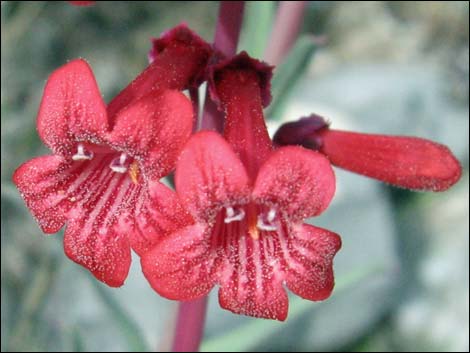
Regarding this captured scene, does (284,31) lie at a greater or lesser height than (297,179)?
lesser

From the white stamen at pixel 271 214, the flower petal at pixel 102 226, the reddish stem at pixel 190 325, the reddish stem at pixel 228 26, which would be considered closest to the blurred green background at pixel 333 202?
the reddish stem at pixel 190 325

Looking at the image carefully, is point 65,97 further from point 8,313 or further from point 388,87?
point 388,87

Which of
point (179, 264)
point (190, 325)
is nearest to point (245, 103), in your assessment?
point (179, 264)

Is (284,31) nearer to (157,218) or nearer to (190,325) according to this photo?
(190,325)

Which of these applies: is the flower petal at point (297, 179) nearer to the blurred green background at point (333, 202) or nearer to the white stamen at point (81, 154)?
the white stamen at point (81, 154)

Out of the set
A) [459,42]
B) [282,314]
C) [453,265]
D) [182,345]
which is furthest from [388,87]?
[282,314]

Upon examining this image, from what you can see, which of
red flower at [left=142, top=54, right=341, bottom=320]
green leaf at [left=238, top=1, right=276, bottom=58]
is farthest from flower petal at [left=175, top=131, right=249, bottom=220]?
green leaf at [left=238, top=1, right=276, bottom=58]

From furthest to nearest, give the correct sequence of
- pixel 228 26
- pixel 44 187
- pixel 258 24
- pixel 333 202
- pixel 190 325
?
pixel 333 202 → pixel 258 24 → pixel 190 325 → pixel 228 26 → pixel 44 187
